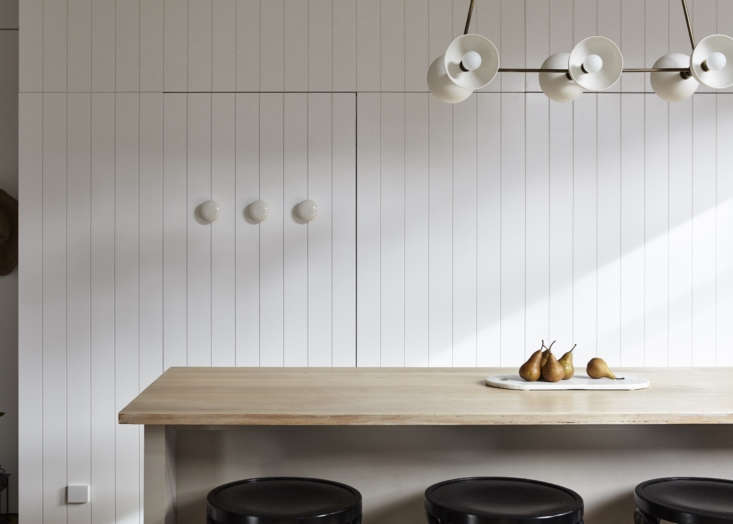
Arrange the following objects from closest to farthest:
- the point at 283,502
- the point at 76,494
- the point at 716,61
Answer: the point at 283,502 < the point at 716,61 < the point at 76,494

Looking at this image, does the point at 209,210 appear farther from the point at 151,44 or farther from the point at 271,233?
the point at 151,44

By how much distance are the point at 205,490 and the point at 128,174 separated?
1.69m

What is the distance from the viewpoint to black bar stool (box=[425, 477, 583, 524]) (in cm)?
180

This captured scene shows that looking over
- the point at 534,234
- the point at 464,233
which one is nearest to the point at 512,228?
the point at 534,234

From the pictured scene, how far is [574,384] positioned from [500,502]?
1.42 feet

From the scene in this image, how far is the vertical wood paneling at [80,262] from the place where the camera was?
332 cm

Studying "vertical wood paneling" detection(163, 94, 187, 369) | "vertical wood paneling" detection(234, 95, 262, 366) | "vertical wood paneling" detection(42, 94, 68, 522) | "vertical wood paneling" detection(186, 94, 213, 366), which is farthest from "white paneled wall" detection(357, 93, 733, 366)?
"vertical wood paneling" detection(42, 94, 68, 522)

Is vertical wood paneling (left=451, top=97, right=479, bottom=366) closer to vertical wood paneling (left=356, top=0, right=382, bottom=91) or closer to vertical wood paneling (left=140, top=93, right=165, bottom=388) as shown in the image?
vertical wood paneling (left=356, top=0, right=382, bottom=91)

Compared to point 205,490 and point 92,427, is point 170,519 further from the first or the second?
point 92,427

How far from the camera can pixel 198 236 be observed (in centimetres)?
334

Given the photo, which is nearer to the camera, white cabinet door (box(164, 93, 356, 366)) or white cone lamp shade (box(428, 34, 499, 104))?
white cone lamp shade (box(428, 34, 499, 104))

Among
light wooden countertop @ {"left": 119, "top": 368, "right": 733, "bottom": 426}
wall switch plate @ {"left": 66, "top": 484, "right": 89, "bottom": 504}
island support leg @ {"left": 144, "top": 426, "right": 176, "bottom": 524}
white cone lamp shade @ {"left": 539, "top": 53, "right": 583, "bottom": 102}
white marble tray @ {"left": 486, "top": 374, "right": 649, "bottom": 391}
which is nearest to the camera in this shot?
light wooden countertop @ {"left": 119, "top": 368, "right": 733, "bottom": 426}

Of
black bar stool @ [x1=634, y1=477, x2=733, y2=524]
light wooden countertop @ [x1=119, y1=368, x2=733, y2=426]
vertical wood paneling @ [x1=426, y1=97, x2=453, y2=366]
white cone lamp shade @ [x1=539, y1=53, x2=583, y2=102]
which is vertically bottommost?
black bar stool @ [x1=634, y1=477, x2=733, y2=524]

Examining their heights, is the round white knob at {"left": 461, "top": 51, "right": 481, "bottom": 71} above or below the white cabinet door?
above
